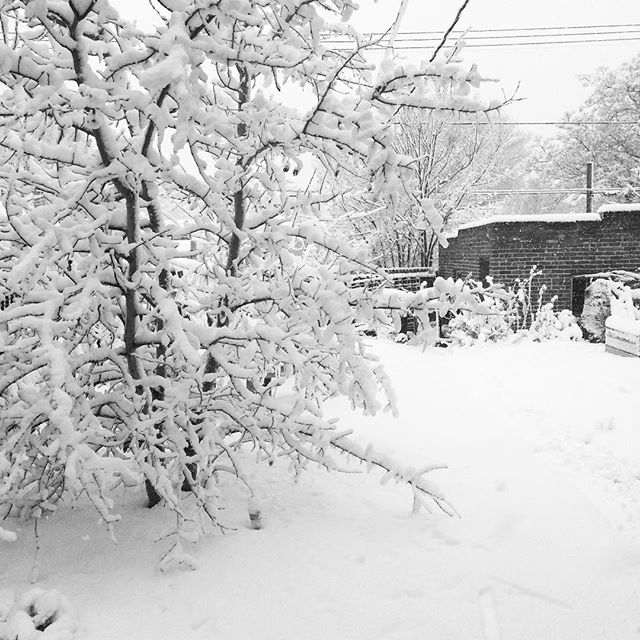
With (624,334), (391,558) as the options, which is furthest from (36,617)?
(624,334)

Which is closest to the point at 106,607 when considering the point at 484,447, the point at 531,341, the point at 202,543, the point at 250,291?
the point at 202,543

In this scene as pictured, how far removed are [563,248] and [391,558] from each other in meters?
10.7

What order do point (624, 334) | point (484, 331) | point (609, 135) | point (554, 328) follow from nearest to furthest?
point (624, 334) < point (554, 328) < point (484, 331) < point (609, 135)

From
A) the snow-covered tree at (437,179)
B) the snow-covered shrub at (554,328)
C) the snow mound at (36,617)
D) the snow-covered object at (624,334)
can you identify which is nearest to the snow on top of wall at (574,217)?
the snow-covered shrub at (554,328)

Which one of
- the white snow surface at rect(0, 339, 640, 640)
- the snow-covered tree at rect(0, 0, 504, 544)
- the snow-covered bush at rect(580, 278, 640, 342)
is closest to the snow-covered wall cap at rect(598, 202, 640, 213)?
the snow-covered bush at rect(580, 278, 640, 342)

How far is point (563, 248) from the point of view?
1193cm

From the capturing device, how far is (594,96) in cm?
2309

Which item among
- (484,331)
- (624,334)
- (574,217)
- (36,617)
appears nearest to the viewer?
(36,617)

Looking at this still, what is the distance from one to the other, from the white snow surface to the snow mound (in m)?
0.08

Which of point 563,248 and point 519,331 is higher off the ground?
point 563,248

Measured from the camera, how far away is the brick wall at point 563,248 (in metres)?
11.8

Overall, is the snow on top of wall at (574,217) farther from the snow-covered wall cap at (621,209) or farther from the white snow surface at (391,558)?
the white snow surface at (391,558)

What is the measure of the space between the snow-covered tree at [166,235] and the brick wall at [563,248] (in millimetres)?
9549

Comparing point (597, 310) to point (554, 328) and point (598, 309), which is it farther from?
point (554, 328)
